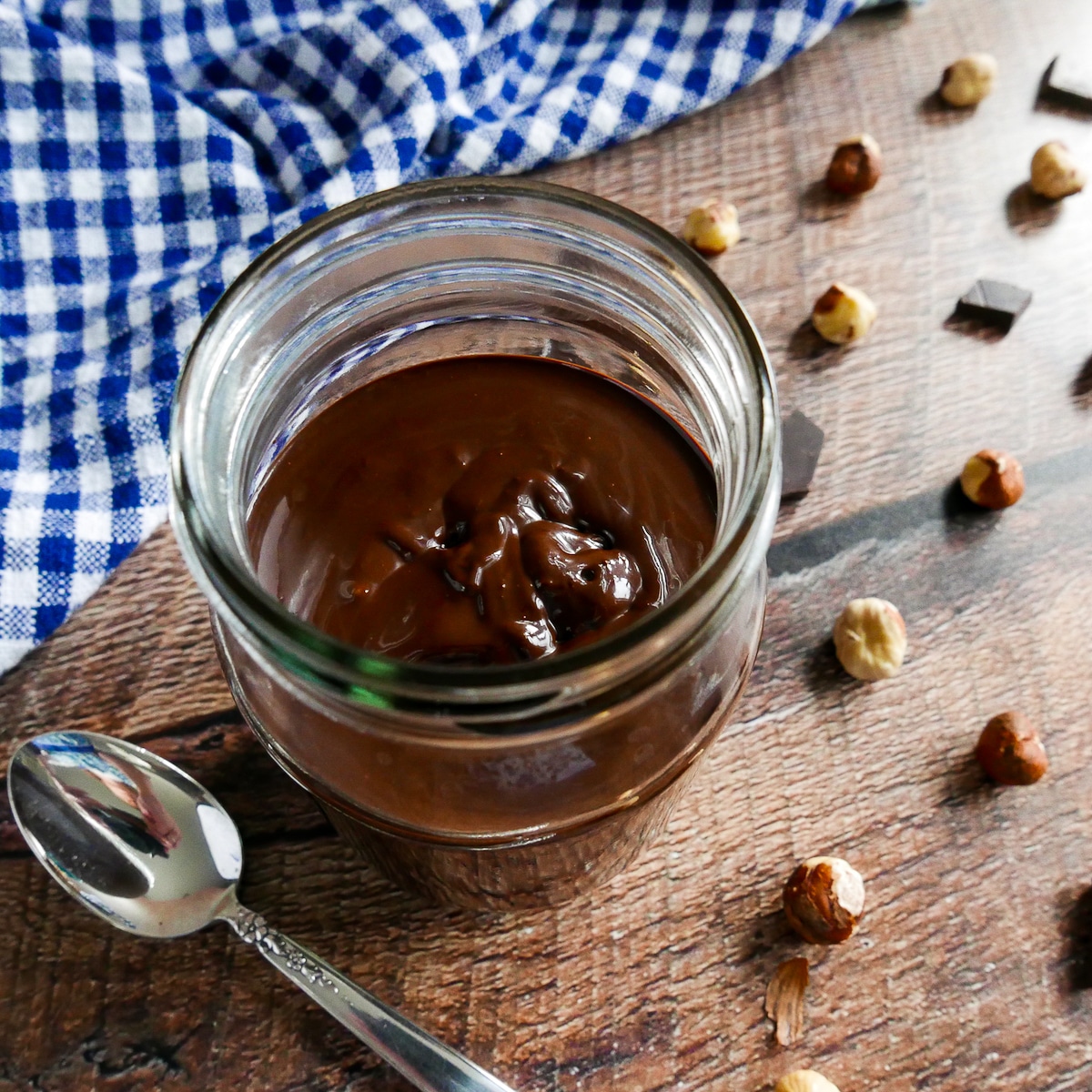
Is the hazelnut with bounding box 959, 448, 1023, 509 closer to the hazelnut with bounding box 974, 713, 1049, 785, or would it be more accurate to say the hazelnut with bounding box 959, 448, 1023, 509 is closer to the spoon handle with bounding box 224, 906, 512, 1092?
the hazelnut with bounding box 974, 713, 1049, 785

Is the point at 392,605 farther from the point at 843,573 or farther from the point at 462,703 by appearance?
the point at 843,573

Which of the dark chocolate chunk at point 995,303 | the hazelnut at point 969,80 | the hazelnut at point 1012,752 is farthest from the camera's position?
the hazelnut at point 969,80

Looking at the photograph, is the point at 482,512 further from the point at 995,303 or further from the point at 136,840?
the point at 995,303

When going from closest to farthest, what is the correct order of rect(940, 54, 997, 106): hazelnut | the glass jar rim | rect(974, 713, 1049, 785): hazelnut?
the glass jar rim
rect(974, 713, 1049, 785): hazelnut
rect(940, 54, 997, 106): hazelnut

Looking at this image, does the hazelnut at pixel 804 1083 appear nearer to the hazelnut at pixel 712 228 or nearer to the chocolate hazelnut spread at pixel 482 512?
the chocolate hazelnut spread at pixel 482 512

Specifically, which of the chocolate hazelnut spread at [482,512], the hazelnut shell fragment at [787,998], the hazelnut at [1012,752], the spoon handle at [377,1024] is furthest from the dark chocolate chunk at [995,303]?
the spoon handle at [377,1024]

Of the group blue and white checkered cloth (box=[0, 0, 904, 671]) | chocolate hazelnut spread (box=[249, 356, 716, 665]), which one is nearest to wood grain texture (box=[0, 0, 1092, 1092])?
blue and white checkered cloth (box=[0, 0, 904, 671])

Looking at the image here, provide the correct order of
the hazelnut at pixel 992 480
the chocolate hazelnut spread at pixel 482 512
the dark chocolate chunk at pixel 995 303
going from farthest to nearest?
the dark chocolate chunk at pixel 995 303 < the hazelnut at pixel 992 480 < the chocolate hazelnut spread at pixel 482 512
